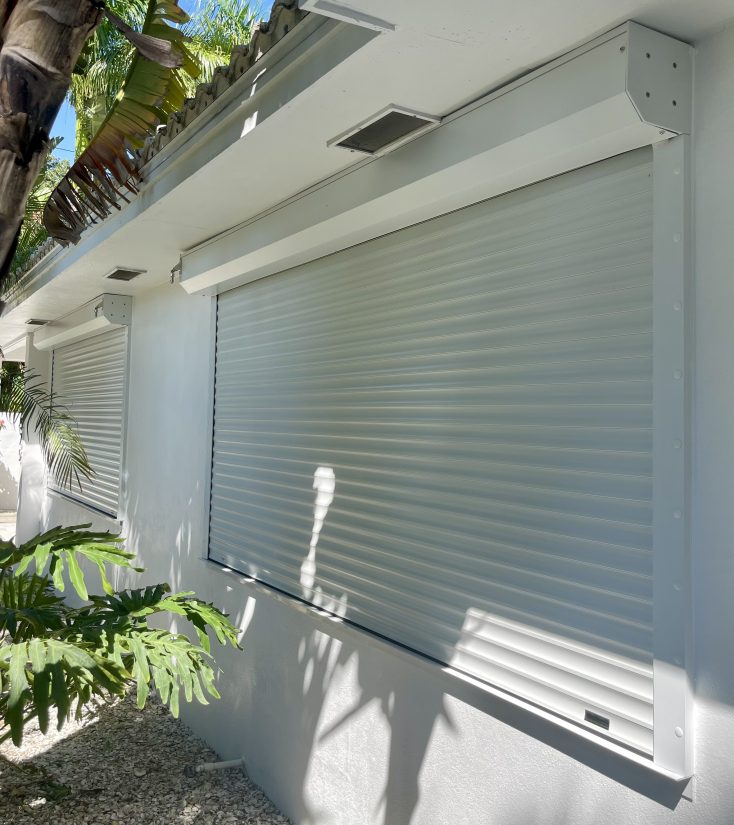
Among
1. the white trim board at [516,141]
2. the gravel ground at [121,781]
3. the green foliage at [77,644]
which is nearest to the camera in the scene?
the white trim board at [516,141]

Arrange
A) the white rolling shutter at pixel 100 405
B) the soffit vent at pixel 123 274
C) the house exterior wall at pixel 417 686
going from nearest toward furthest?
the house exterior wall at pixel 417 686 < the soffit vent at pixel 123 274 < the white rolling shutter at pixel 100 405

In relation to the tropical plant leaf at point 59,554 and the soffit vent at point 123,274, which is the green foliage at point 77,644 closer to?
the tropical plant leaf at point 59,554

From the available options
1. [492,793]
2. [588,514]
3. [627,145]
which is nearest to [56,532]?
[492,793]

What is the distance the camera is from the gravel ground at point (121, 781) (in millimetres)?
4969

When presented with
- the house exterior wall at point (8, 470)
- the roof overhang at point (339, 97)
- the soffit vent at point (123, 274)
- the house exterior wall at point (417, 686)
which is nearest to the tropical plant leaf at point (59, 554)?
the house exterior wall at point (417, 686)

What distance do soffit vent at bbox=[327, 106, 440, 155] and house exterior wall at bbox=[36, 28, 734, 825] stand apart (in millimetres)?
1164

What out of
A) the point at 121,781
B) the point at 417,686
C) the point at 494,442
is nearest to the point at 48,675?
the point at 417,686

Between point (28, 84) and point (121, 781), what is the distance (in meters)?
4.45

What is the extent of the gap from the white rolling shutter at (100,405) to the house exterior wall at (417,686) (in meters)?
1.30

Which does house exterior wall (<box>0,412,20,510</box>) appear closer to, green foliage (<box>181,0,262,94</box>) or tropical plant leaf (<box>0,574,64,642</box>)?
green foliage (<box>181,0,262,94</box>)

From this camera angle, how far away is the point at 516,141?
312cm

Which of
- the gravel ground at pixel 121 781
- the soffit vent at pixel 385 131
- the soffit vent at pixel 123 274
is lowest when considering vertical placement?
the gravel ground at pixel 121 781

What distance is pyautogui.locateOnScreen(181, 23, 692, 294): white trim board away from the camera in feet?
8.85

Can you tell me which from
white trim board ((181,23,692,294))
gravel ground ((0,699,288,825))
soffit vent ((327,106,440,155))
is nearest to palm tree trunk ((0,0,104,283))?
soffit vent ((327,106,440,155))
